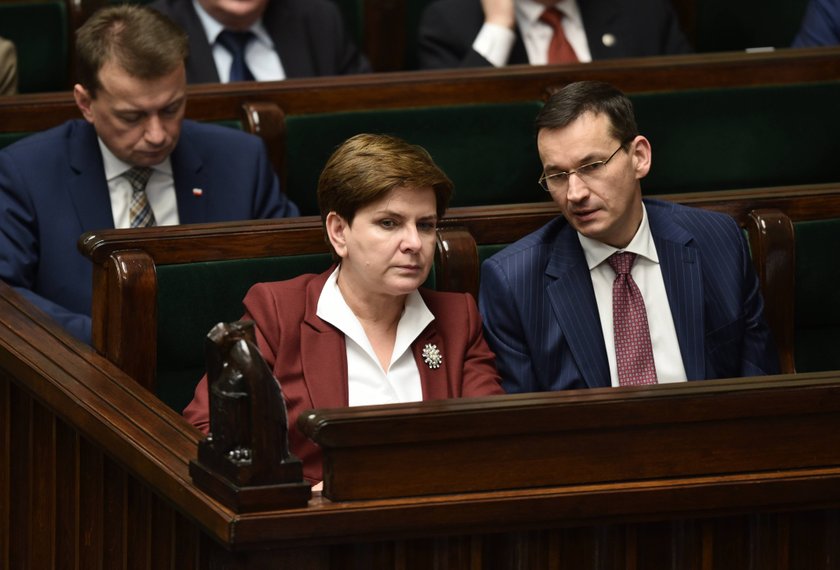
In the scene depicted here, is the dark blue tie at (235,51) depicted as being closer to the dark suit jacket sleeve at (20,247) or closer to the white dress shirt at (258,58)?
the white dress shirt at (258,58)

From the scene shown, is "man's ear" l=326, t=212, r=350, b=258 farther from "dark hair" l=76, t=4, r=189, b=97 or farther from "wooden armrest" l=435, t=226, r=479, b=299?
"dark hair" l=76, t=4, r=189, b=97

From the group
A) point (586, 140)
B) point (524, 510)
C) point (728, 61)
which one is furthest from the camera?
point (728, 61)

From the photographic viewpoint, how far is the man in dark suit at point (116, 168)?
1.45 meters

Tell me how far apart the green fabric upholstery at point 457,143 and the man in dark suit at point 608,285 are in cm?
39

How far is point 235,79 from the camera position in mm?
1970

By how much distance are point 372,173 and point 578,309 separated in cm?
24

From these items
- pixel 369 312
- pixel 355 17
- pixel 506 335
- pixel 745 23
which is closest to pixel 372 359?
pixel 369 312

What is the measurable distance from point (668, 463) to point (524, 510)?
0.11 meters

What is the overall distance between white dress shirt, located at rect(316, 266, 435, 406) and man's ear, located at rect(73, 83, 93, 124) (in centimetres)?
43

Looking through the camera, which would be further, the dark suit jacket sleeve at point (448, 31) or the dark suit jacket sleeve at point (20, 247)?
the dark suit jacket sleeve at point (448, 31)

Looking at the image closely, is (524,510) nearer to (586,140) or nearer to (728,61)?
(586,140)

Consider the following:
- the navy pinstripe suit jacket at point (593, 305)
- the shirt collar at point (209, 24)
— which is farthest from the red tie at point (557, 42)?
the navy pinstripe suit jacket at point (593, 305)

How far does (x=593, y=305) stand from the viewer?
1.31 metres

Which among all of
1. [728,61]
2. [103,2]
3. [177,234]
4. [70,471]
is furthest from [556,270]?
[103,2]
